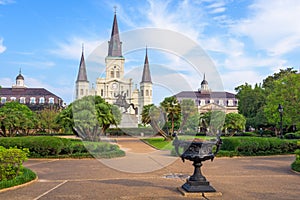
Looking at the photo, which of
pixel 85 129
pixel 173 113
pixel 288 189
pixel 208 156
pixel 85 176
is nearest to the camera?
pixel 208 156

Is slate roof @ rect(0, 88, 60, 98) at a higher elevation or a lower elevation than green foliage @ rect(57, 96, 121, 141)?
higher

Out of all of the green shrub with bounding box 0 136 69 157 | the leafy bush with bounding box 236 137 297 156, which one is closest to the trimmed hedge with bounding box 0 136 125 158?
the green shrub with bounding box 0 136 69 157

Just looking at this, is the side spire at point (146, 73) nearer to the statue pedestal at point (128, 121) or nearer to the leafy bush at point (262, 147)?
the leafy bush at point (262, 147)

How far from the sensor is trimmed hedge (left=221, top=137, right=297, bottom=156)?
21656mm

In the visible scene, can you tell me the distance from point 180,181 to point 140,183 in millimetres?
1533

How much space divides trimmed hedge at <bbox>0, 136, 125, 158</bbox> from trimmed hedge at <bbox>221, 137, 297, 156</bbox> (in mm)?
7713

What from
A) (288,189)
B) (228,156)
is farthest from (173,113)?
(288,189)

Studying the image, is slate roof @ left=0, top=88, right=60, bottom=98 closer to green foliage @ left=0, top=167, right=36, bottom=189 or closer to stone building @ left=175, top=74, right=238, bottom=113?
stone building @ left=175, top=74, right=238, bottom=113

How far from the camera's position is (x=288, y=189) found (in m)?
10.5

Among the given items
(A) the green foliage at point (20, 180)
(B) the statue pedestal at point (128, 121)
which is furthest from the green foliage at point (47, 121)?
(A) the green foliage at point (20, 180)

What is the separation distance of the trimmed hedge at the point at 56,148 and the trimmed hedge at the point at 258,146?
7713 millimetres

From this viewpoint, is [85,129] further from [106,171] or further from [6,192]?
[6,192]

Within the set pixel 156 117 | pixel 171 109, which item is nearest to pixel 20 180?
pixel 156 117

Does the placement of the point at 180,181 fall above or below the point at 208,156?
below
